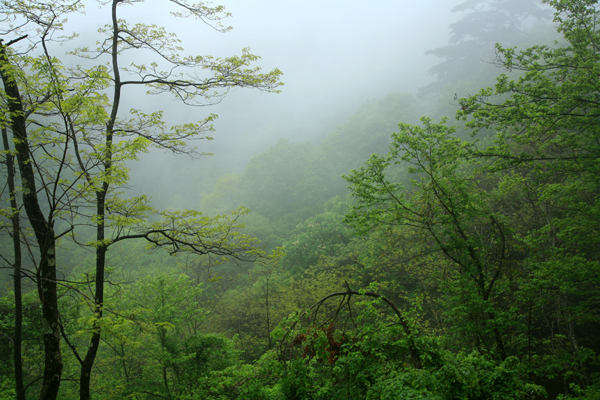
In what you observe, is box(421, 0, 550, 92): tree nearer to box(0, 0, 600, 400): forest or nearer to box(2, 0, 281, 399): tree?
box(0, 0, 600, 400): forest

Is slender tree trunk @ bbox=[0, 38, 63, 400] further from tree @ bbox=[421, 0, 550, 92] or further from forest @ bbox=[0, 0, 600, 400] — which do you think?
tree @ bbox=[421, 0, 550, 92]

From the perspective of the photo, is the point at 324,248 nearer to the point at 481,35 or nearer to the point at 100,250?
the point at 100,250

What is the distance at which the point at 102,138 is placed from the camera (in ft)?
21.3

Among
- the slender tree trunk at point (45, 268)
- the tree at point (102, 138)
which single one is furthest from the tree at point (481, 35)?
the slender tree trunk at point (45, 268)

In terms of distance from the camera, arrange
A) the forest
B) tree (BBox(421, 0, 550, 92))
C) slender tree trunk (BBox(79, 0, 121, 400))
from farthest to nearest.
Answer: tree (BBox(421, 0, 550, 92)), slender tree trunk (BBox(79, 0, 121, 400)), the forest

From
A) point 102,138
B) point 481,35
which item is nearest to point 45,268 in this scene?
point 102,138

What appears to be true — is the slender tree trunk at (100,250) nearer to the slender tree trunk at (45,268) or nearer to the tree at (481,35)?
the slender tree trunk at (45,268)

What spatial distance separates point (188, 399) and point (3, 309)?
6.86 meters

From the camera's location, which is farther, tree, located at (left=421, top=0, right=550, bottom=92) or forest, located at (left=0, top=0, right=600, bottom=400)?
tree, located at (left=421, top=0, right=550, bottom=92)

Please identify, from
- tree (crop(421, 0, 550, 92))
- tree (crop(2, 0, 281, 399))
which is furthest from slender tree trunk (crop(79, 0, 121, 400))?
tree (crop(421, 0, 550, 92))

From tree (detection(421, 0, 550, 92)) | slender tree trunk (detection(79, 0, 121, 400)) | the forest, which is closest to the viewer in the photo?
the forest

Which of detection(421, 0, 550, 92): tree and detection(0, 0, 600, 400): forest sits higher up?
detection(421, 0, 550, 92): tree

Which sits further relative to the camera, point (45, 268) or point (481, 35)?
point (481, 35)

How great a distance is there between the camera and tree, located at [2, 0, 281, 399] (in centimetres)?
396
